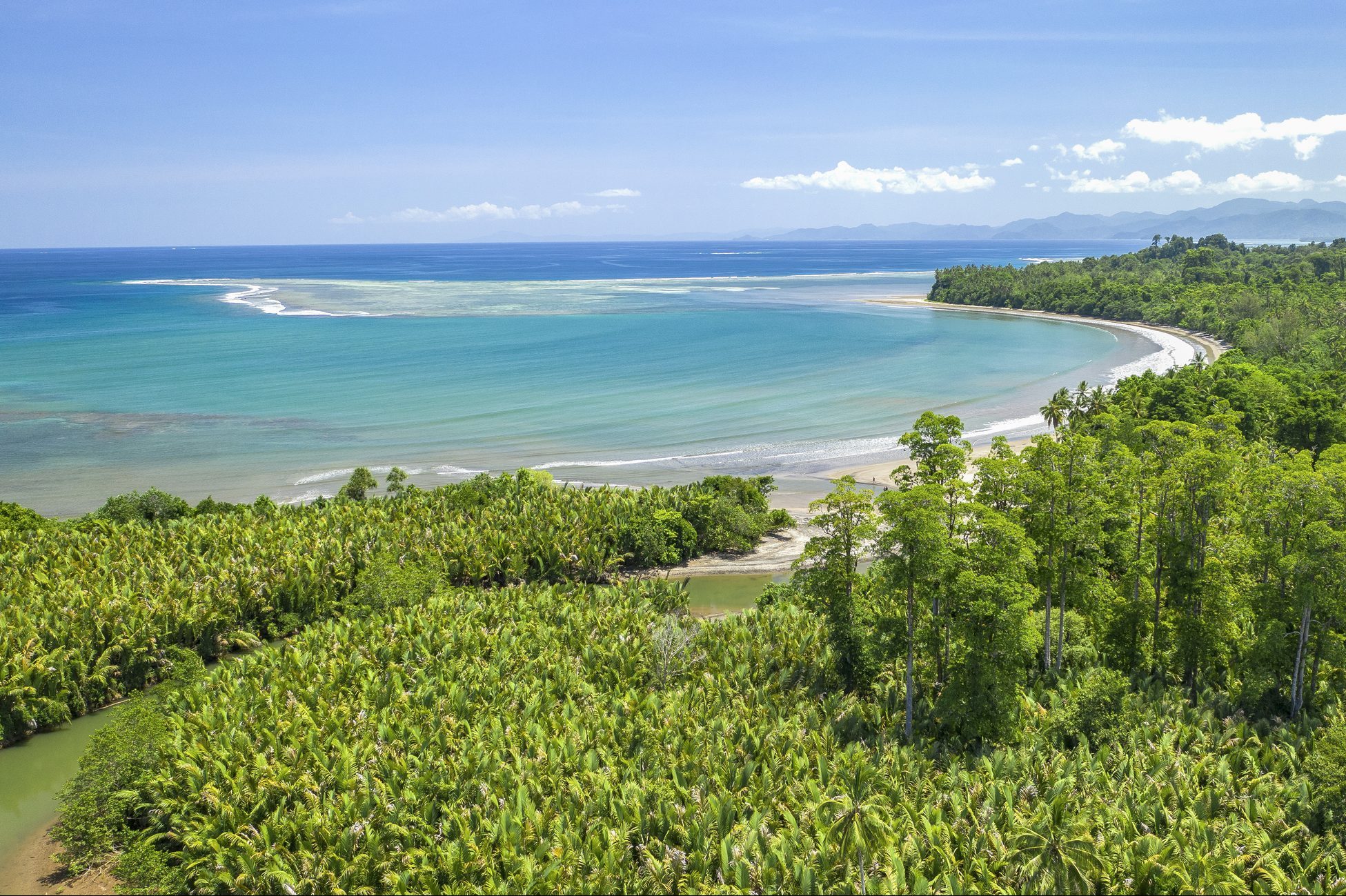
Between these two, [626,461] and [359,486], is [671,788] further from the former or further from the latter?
[626,461]

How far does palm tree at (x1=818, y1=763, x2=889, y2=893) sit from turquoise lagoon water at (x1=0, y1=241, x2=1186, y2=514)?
3342cm

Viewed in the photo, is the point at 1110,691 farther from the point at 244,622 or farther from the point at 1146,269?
the point at 1146,269

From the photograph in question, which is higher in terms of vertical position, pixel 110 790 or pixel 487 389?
pixel 487 389

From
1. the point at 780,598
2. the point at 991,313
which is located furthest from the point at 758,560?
the point at 991,313

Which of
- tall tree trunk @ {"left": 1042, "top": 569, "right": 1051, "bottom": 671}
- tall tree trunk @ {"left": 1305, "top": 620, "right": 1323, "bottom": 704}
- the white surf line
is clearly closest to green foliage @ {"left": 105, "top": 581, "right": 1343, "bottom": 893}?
tall tree trunk @ {"left": 1042, "top": 569, "right": 1051, "bottom": 671}

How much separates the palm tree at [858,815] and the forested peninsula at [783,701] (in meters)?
0.07

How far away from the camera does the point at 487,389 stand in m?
77.9

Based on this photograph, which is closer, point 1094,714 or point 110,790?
point 110,790

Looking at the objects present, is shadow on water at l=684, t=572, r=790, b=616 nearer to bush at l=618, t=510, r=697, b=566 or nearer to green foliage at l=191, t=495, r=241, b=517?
bush at l=618, t=510, r=697, b=566

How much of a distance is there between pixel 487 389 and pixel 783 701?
5884 centimetres

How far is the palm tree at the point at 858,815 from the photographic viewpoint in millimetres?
16797

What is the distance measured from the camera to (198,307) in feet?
479

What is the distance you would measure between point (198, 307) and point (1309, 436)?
500ft

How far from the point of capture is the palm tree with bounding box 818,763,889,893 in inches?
661
